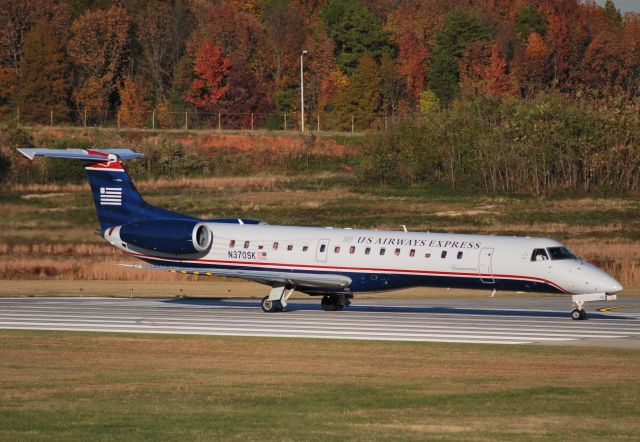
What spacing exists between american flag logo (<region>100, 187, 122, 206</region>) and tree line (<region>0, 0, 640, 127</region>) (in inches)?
2443

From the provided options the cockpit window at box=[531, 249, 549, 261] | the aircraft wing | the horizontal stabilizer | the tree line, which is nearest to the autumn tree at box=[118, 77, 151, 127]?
the tree line

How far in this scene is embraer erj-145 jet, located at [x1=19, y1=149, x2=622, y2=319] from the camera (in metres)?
34.5

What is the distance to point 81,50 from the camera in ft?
356

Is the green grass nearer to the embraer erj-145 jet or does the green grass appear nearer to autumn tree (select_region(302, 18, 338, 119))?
the embraer erj-145 jet

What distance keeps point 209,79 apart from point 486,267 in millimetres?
73349

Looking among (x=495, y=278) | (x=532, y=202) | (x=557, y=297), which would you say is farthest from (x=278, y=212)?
(x=495, y=278)

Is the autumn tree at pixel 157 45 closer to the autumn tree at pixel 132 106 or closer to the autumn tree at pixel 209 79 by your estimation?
the autumn tree at pixel 132 106

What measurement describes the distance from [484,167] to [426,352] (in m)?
54.8

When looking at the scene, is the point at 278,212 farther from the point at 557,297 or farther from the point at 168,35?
the point at 168,35

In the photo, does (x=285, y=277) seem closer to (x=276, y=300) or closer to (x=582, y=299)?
(x=276, y=300)

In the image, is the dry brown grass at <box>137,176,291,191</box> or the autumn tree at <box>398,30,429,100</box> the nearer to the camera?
the dry brown grass at <box>137,176,291,191</box>

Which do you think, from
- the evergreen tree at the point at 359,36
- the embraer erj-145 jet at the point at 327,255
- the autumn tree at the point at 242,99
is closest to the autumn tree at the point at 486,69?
the evergreen tree at the point at 359,36

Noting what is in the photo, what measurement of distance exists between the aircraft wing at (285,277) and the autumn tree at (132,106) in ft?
219

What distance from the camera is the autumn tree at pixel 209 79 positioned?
105 m
